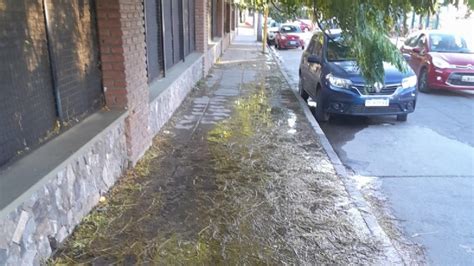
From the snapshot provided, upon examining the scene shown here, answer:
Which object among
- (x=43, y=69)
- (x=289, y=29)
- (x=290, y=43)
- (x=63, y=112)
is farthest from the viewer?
(x=289, y=29)

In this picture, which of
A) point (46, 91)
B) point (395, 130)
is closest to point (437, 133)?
point (395, 130)

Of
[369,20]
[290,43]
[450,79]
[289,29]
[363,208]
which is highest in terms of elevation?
[369,20]

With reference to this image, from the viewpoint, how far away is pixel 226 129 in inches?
272

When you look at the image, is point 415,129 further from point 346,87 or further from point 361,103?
point 346,87

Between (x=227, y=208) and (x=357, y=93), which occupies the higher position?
(x=357, y=93)

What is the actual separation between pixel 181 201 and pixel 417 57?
9967 mm

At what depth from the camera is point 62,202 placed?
3.36 meters

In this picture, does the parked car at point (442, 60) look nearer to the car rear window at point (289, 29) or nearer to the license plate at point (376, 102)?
the license plate at point (376, 102)

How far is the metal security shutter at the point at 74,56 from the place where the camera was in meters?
3.70

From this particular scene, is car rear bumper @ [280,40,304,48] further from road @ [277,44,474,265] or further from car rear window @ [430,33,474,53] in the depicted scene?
road @ [277,44,474,265]

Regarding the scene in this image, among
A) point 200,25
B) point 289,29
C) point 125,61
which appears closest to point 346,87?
point 125,61

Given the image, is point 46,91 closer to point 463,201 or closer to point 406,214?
point 406,214

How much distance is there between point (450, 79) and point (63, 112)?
987cm

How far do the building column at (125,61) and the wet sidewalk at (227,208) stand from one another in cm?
49
